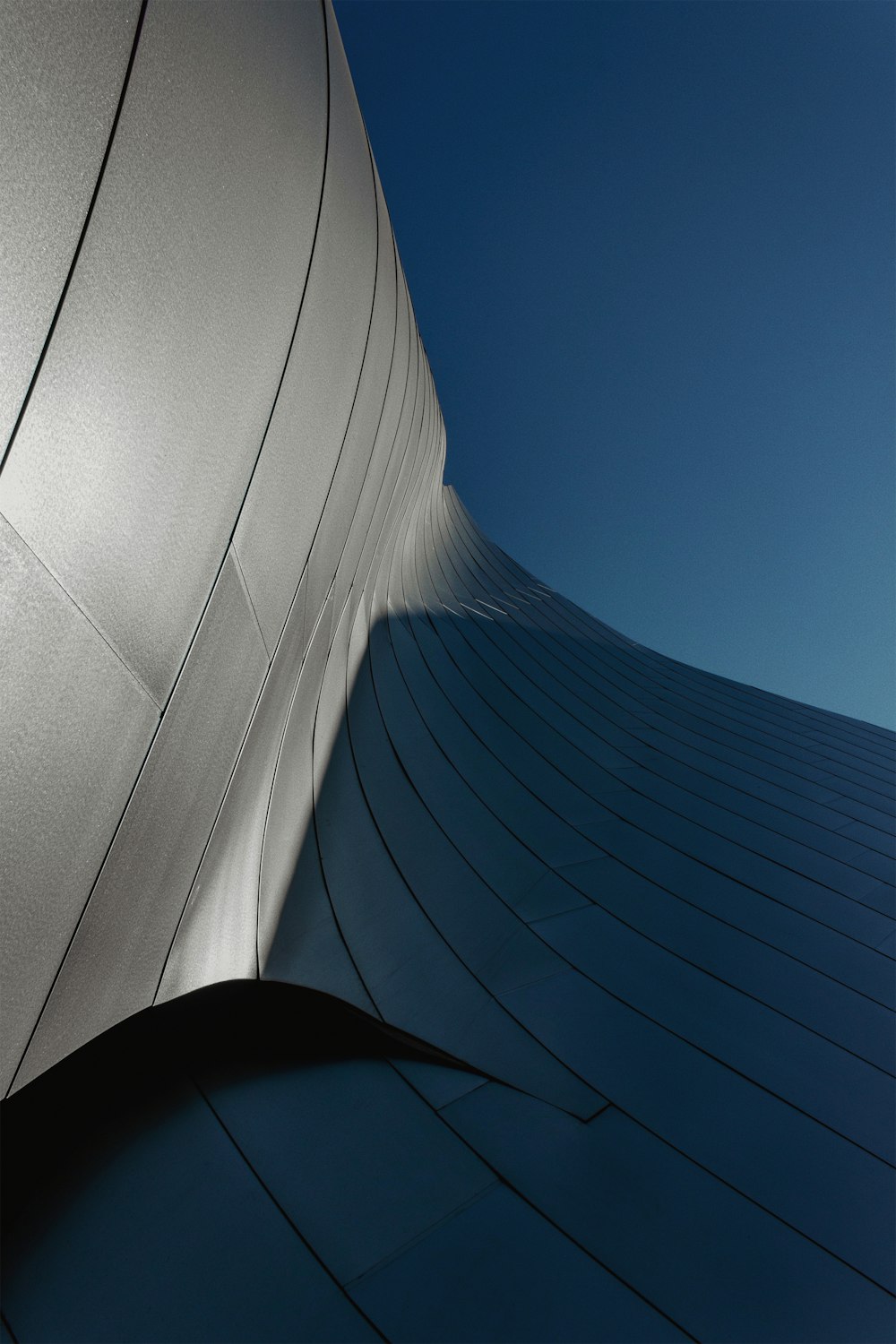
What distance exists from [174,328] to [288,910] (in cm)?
381

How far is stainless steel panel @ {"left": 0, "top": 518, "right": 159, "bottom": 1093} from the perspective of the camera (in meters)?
2.39

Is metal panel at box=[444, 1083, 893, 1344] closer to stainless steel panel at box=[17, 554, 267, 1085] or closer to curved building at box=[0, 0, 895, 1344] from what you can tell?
curved building at box=[0, 0, 895, 1344]

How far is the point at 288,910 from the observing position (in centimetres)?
524

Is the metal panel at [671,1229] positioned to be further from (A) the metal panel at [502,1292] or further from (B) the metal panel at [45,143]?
(B) the metal panel at [45,143]

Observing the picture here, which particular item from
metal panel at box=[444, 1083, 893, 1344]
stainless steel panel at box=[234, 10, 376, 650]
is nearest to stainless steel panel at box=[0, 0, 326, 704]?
stainless steel panel at box=[234, 10, 376, 650]

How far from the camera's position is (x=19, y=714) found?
2.44 meters

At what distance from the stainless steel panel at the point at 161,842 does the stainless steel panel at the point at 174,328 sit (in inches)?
10.6

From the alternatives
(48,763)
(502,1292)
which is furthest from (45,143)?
(502,1292)

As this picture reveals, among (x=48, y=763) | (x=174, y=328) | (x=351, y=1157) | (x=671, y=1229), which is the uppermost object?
(x=174, y=328)

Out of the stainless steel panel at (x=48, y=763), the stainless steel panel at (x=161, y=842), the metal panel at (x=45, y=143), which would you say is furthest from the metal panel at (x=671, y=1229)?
the metal panel at (x=45, y=143)

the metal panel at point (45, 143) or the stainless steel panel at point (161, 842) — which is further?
the stainless steel panel at point (161, 842)

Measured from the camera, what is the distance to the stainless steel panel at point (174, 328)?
238 cm

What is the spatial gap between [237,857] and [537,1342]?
2870mm

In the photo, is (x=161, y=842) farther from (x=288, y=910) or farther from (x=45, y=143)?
(x=45, y=143)
